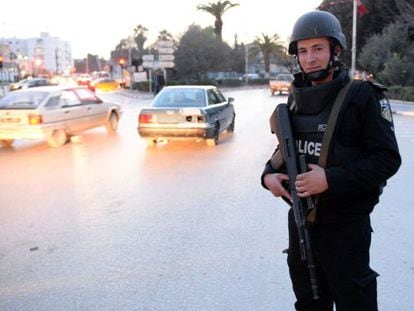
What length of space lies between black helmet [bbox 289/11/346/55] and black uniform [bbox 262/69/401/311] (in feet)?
0.60

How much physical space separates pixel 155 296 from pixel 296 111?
81.1 inches

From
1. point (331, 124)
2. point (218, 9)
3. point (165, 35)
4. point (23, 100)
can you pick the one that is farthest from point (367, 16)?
point (331, 124)

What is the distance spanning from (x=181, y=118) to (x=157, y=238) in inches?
255

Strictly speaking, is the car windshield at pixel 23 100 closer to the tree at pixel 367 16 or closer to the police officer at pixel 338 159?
the police officer at pixel 338 159

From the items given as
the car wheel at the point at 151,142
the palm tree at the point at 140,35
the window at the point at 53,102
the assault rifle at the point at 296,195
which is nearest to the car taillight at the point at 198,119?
the car wheel at the point at 151,142

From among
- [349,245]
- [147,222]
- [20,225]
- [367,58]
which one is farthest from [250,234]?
[367,58]

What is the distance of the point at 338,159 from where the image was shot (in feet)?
7.49

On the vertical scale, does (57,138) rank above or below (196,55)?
below

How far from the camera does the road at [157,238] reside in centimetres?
390

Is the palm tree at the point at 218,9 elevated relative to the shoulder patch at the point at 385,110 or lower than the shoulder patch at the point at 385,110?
elevated

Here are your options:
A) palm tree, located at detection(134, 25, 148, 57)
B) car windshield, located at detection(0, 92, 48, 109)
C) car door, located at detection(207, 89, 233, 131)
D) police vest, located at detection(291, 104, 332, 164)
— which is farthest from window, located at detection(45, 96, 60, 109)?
palm tree, located at detection(134, 25, 148, 57)

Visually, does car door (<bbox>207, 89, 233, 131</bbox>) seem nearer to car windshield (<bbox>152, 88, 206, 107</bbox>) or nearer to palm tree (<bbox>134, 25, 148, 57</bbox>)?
car windshield (<bbox>152, 88, 206, 107</bbox>)

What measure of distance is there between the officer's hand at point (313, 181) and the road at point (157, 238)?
5.40ft

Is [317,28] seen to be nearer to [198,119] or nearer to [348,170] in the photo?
[348,170]
